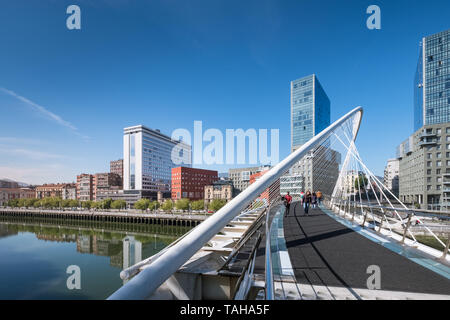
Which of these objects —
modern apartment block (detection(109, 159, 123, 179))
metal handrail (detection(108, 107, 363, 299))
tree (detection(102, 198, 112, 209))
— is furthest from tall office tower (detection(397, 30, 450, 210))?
Answer: modern apartment block (detection(109, 159, 123, 179))

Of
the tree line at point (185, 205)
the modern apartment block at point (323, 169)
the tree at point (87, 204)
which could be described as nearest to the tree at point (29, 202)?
the tree at point (87, 204)

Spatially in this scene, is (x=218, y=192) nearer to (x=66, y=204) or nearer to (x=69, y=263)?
(x=66, y=204)

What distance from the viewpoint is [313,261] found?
4207 mm

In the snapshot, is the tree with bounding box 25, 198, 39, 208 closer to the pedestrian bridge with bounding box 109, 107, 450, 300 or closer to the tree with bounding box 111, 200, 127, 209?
the tree with bounding box 111, 200, 127, 209

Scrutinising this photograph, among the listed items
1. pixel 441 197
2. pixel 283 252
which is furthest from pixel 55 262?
pixel 441 197

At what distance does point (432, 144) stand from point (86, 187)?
104501 mm

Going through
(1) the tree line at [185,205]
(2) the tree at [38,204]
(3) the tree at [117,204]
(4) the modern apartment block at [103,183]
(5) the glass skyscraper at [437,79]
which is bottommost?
(2) the tree at [38,204]

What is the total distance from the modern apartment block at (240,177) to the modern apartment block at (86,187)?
5399cm

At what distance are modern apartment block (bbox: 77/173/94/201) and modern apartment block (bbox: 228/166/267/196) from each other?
177 feet

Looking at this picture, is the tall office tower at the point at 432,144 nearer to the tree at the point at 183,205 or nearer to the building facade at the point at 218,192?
the building facade at the point at 218,192

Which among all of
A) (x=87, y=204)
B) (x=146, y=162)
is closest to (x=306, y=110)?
(x=146, y=162)

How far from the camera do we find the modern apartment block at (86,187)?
3792 inches
